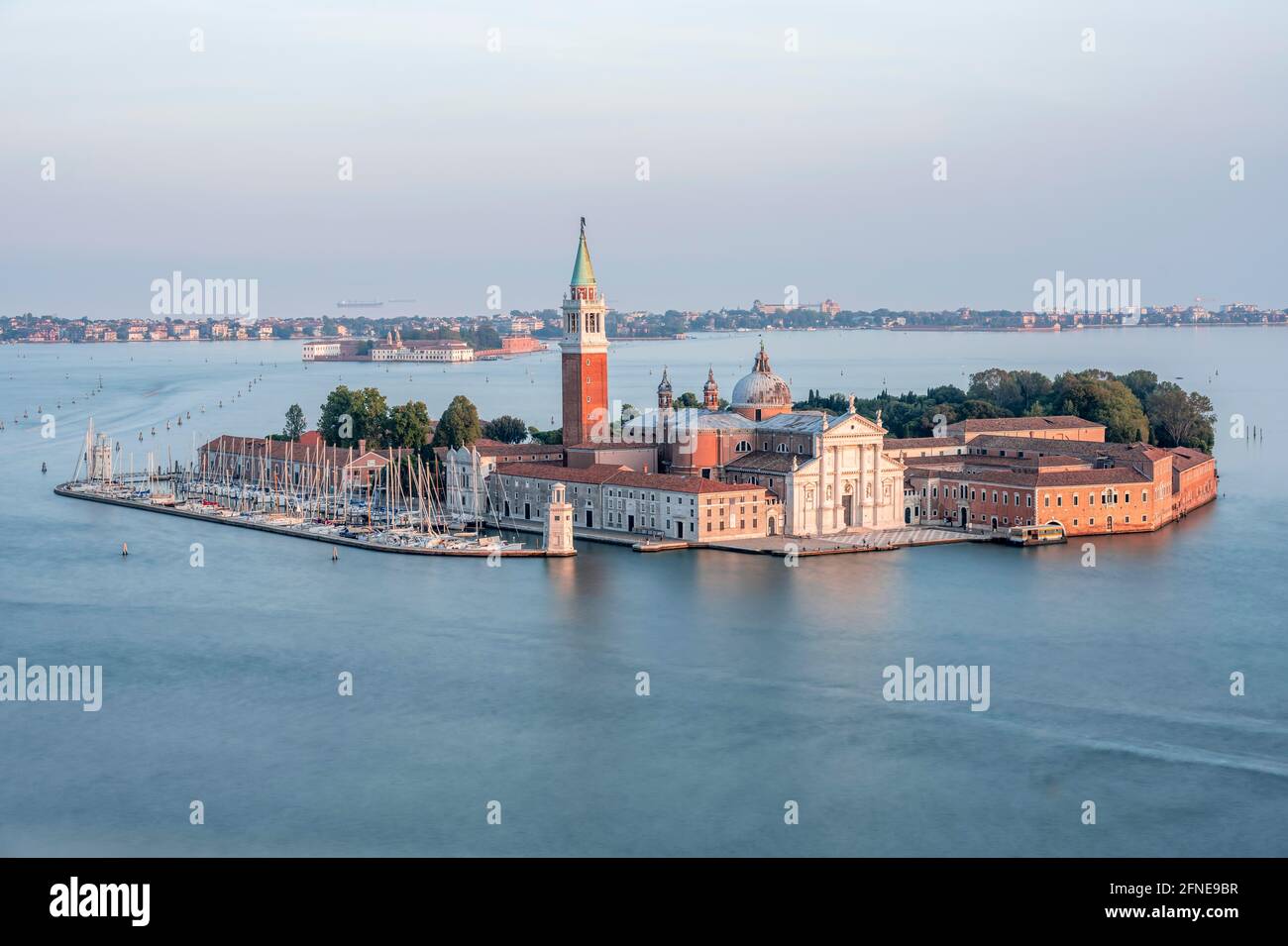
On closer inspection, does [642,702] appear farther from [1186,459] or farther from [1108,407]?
[1108,407]

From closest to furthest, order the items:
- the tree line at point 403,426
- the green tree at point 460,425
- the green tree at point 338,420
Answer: the green tree at point 460,425 < the tree line at point 403,426 < the green tree at point 338,420

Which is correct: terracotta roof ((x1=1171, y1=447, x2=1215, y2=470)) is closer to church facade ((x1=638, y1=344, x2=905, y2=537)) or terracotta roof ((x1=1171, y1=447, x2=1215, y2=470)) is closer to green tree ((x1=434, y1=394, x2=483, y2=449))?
church facade ((x1=638, y1=344, x2=905, y2=537))

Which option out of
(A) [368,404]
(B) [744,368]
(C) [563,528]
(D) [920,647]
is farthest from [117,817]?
(B) [744,368]

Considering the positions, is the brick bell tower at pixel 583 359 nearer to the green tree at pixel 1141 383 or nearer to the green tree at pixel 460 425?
the green tree at pixel 460 425

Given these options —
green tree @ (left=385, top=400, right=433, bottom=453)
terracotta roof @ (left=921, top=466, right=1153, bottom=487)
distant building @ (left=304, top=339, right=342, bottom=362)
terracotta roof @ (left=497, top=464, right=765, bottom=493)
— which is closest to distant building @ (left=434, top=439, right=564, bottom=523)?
terracotta roof @ (left=497, top=464, right=765, bottom=493)

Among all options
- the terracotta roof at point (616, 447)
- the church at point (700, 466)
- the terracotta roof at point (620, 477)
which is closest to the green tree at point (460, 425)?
the church at point (700, 466)
